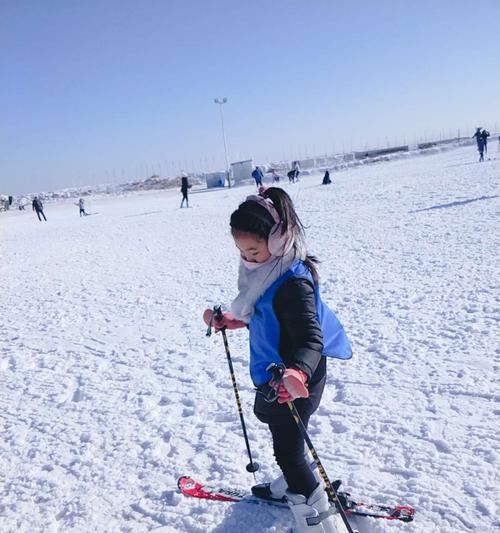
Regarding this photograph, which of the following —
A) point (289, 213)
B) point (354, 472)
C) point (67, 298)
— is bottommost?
point (354, 472)

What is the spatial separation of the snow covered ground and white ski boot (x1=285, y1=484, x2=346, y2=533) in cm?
30

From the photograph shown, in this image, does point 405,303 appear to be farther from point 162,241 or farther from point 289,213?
point 162,241

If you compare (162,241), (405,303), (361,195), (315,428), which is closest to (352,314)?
(405,303)

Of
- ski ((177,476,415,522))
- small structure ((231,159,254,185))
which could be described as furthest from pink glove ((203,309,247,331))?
small structure ((231,159,254,185))

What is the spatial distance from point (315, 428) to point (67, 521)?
63.0 inches

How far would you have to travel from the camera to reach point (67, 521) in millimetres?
2465

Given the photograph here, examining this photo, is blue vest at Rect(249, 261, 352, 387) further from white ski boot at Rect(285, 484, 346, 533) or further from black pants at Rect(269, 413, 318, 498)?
white ski boot at Rect(285, 484, 346, 533)

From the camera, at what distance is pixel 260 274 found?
73.2 inches

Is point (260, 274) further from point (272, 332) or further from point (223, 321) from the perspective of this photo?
point (223, 321)

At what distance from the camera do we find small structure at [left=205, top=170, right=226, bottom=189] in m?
43.3

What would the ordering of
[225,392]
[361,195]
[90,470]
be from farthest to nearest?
[361,195] → [225,392] → [90,470]

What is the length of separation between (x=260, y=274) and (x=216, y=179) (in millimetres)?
43148

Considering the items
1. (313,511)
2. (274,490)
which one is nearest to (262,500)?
(274,490)

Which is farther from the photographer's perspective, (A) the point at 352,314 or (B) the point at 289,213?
(A) the point at 352,314
